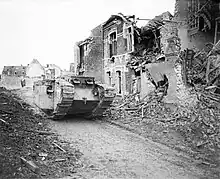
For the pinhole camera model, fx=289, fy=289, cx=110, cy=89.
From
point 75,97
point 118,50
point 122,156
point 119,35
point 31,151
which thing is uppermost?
point 119,35

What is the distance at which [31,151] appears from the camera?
275 inches

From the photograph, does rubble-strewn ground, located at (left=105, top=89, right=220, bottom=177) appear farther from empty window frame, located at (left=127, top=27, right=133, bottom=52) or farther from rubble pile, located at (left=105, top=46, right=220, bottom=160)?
empty window frame, located at (left=127, top=27, right=133, bottom=52)

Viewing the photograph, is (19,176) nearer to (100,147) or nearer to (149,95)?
(100,147)

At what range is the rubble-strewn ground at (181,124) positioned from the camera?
748cm

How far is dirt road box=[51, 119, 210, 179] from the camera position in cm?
606

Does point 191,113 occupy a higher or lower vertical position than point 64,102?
lower

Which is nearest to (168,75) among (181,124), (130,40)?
(181,124)

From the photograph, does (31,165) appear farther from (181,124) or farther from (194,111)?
(194,111)

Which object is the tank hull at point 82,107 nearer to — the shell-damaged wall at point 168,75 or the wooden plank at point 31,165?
the shell-damaged wall at point 168,75

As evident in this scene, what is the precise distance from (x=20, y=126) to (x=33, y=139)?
1419mm

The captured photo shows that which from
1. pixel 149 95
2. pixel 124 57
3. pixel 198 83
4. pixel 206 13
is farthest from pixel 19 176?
pixel 124 57

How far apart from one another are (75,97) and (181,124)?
163 inches

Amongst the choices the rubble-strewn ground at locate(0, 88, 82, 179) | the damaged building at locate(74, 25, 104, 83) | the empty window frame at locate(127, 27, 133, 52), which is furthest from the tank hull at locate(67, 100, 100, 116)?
the damaged building at locate(74, 25, 104, 83)

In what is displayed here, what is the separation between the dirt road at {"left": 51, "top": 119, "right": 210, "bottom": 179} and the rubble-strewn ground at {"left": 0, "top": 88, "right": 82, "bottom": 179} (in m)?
0.39
